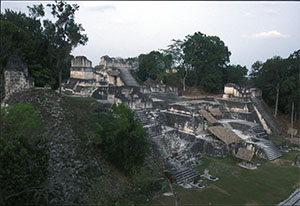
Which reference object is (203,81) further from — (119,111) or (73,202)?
(73,202)

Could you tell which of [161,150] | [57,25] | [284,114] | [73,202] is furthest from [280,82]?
[73,202]

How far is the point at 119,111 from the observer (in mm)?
11570

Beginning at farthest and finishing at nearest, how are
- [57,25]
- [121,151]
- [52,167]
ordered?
[57,25] → [121,151] → [52,167]

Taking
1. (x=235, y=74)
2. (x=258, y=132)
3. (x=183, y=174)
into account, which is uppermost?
(x=235, y=74)

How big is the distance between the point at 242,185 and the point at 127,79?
15.7 m

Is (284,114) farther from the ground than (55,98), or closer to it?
closer to it

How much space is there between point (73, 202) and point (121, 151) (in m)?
3.08

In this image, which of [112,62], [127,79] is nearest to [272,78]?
[127,79]

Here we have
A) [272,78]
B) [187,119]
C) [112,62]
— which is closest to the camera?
[187,119]

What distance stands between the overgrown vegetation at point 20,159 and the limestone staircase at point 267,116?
71.4 feet

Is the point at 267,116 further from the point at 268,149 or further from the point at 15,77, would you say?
the point at 15,77

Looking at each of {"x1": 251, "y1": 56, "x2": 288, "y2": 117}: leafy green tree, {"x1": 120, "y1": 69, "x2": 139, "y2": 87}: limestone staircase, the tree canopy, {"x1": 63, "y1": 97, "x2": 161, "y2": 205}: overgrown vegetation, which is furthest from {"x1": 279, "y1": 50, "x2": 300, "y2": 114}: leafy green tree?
{"x1": 63, "y1": 97, "x2": 161, "y2": 205}: overgrown vegetation

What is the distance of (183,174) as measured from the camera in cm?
1258

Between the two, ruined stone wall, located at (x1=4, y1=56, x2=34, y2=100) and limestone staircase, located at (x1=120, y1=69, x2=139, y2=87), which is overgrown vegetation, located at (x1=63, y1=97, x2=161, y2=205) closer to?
ruined stone wall, located at (x1=4, y1=56, x2=34, y2=100)
